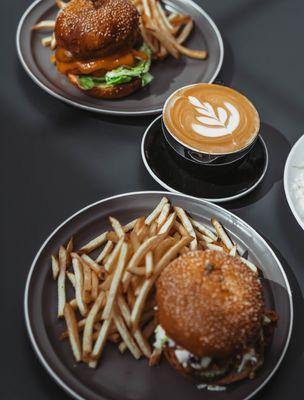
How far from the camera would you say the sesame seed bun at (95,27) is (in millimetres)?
2838

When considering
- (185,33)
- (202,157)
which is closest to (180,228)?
(202,157)

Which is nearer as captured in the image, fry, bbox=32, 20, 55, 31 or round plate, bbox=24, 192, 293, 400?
round plate, bbox=24, 192, 293, 400

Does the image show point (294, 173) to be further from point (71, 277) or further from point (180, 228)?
point (71, 277)

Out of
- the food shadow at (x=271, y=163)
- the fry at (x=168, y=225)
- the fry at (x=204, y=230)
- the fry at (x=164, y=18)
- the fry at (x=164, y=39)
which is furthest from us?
the fry at (x=164, y=18)

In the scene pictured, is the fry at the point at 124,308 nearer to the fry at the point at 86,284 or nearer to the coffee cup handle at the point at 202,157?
the fry at the point at 86,284

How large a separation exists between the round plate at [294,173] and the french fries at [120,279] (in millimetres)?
386

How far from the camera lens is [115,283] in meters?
2.07

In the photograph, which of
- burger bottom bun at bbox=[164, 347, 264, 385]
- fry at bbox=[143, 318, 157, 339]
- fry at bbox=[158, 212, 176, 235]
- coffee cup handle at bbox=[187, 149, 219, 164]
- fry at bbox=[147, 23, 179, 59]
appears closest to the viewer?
burger bottom bun at bbox=[164, 347, 264, 385]

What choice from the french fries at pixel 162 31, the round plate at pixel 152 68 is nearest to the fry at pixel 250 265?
the round plate at pixel 152 68

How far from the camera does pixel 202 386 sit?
6.73ft

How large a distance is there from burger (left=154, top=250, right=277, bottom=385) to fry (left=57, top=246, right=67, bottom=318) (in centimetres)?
38

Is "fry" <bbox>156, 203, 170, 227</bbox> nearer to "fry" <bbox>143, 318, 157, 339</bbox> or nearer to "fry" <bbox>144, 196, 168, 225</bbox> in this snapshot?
"fry" <bbox>144, 196, 168, 225</bbox>

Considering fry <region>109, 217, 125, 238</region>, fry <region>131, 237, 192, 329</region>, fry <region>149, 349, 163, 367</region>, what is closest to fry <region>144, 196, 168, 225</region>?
fry <region>109, 217, 125, 238</region>

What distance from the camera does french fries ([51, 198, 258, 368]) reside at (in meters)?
2.05
